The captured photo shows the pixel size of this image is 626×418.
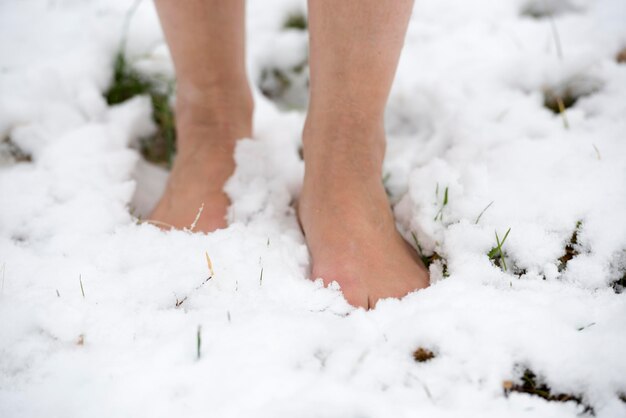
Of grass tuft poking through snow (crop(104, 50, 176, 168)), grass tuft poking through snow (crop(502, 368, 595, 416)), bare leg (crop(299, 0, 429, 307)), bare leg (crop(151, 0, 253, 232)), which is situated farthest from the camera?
grass tuft poking through snow (crop(104, 50, 176, 168))

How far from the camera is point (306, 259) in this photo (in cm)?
83

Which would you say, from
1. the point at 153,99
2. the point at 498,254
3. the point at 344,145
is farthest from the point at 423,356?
the point at 153,99

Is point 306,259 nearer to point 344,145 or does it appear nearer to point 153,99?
point 344,145

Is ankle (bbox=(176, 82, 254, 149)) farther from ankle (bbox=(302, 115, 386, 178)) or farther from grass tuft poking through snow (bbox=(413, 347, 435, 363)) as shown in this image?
grass tuft poking through snow (bbox=(413, 347, 435, 363))

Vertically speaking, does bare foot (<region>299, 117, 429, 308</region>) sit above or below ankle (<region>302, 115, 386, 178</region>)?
below

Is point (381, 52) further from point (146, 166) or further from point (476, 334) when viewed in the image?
point (146, 166)

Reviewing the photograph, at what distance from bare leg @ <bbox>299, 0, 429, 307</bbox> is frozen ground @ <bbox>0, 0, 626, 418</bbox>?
49 mm

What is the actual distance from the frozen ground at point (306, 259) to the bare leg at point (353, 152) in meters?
0.05

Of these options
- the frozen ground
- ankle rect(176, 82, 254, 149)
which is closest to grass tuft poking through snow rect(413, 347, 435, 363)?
the frozen ground

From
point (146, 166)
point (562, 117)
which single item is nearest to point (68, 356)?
point (146, 166)

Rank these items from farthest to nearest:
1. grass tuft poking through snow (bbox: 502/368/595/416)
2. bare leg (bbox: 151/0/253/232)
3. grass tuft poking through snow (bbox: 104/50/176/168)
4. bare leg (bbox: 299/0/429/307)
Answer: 1. grass tuft poking through snow (bbox: 104/50/176/168)
2. bare leg (bbox: 151/0/253/232)
3. bare leg (bbox: 299/0/429/307)
4. grass tuft poking through snow (bbox: 502/368/595/416)

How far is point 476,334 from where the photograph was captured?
2.07 ft

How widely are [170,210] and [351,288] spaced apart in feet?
1.31

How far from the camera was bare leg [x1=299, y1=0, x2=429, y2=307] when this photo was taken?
0.71 meters
